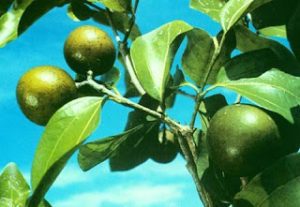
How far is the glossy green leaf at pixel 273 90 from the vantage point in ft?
5.00

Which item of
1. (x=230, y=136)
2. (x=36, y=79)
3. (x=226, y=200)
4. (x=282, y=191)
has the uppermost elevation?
(x=36, y=79)

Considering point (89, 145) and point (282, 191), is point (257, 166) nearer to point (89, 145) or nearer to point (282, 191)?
point (282, 191)

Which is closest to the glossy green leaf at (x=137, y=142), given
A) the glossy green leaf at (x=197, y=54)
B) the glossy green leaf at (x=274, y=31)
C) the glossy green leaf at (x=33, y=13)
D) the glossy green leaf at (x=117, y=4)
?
the glossy green leaf at (x=197, y=54)

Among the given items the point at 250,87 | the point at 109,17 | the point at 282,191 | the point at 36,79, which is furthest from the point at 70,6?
the point at 282,191

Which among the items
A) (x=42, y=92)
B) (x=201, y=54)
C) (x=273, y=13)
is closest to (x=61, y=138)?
(x=42, y=92)

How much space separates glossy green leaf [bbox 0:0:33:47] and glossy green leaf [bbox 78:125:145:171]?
448 mm

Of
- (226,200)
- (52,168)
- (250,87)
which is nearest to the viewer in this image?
(52,168)

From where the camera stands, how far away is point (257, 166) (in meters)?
1.56

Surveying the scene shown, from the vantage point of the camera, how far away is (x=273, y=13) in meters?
1.83

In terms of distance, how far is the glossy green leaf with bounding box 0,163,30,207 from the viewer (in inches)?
72.8

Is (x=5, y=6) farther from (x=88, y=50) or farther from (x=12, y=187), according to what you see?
(x=12, y=187)

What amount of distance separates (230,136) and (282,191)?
0.19m

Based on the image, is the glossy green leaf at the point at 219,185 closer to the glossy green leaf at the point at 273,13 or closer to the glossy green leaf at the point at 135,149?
the glossy green leaf at the point at 135,149

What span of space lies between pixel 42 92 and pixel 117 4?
0.42 metres
